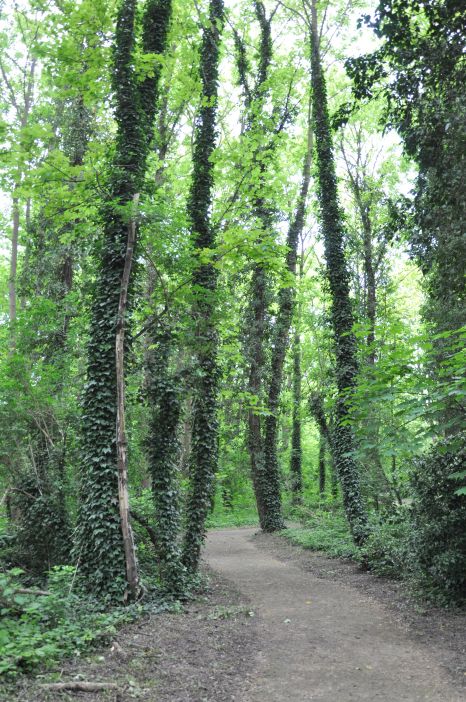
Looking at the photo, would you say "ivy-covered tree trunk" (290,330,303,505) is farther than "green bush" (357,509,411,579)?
Yes

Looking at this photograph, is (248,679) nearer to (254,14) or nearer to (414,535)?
(414,535)

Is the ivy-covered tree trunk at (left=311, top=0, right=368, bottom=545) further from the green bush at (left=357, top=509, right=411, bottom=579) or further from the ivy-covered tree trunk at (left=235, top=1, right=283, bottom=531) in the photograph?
the ivy-covered tree trunk at (left=235, top=1, right=283, bottom=531)

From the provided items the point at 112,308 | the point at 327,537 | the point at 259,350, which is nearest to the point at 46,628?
the point at 112,308

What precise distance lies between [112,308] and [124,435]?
225 cm

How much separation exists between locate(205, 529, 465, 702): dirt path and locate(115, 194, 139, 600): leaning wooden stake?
205 cm

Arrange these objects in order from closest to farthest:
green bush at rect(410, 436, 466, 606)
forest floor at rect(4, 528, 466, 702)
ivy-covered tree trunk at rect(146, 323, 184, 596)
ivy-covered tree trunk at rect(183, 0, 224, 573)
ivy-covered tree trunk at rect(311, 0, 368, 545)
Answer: forest floor at rect(4, 528, 466, 702) → green bush at rect(410, 436, 466, 606) → ivy-covered tree trunk at rect(146, 323, 184, 596) → ivy-covered tree trunk at rect(183, 0, 224, 573) → ivy-covered tree trunk at rect(311, 0, 368, 545)

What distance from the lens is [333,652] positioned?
585 cm

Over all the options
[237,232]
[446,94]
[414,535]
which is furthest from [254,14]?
[414,535]

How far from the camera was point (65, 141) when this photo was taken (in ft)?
44.1

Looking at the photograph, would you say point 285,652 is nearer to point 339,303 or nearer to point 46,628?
point 46,628

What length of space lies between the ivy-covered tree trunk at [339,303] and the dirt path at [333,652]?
8.10ft

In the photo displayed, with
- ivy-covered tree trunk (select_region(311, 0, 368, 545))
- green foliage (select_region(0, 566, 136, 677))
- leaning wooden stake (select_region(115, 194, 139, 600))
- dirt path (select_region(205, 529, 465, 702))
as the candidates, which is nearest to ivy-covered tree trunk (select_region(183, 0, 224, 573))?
leaning wooden stake (select_region(115, 194, 139, 600))

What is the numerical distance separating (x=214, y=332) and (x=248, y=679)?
245 inches

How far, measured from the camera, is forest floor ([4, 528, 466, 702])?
457 cm
